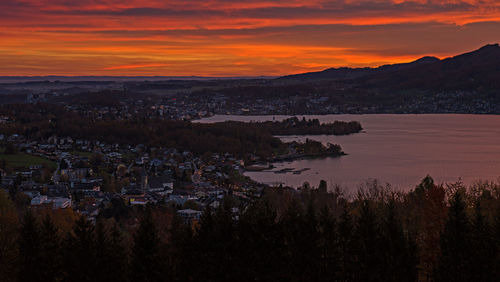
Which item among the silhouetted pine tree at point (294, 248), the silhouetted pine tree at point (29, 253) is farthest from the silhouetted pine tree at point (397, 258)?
the silhouetted pine tree at point (29, 253)

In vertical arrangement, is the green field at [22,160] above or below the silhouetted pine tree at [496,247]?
below

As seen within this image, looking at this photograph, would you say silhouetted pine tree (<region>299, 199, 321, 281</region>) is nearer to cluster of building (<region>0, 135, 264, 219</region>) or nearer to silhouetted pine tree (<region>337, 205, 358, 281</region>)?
silhouetted pine tree (<region>337, 205, 358, 281</region>)

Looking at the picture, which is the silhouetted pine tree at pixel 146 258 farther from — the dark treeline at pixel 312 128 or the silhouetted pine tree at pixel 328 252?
the dark treeline at pixel 312 128

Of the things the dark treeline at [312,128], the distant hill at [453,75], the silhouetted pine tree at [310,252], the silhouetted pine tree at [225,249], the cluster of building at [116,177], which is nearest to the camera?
the silhouetted pine tree at [225,249]

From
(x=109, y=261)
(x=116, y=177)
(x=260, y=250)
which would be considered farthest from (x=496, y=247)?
(x=116, y=177)

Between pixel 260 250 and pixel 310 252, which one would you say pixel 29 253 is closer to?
pixel 260 250

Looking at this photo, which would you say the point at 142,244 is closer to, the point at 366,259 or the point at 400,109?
the point at 366,259

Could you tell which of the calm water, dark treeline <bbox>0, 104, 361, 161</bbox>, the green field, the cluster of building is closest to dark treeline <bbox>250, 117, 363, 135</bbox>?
the calm water

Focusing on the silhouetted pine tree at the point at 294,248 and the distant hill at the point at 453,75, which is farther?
the distant hill at the point at 453,75
